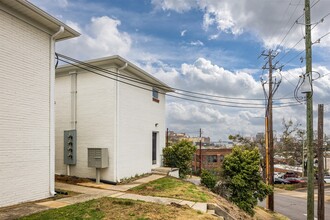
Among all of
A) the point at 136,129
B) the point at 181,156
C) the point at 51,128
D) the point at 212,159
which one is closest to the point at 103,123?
the point at 136,129

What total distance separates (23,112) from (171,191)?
20.9ft

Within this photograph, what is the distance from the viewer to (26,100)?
9.19m

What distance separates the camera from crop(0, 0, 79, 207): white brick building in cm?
846

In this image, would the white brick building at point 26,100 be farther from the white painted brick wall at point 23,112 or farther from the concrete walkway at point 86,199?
the concrete walkway at point 86,199

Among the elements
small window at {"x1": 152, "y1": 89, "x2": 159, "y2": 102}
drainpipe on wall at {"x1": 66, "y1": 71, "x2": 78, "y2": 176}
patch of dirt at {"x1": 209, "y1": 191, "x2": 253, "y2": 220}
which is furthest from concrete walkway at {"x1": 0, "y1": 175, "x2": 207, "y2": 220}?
small window at {"x1": 152, "y1": 89, "x2": 159, "y2": 102}

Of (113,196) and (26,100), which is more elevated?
(26,100)

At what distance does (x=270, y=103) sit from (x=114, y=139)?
463 inches

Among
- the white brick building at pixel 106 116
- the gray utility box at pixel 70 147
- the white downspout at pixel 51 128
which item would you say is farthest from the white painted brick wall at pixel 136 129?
the white downspout at pixel 51 128

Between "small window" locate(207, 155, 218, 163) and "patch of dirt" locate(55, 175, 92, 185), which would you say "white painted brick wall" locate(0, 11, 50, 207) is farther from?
"small window" locate(207, 155, 218, 163)

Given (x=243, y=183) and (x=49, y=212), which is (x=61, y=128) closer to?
(x=49, y=212)

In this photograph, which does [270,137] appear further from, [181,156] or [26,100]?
[26,100]

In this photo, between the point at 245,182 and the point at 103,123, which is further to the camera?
the point at 245,182

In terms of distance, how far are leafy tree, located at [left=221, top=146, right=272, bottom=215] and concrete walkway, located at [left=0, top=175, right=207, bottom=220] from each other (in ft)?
15.0

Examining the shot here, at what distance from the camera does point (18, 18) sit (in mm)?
9000
